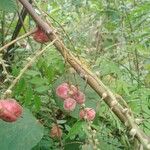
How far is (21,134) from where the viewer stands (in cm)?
137

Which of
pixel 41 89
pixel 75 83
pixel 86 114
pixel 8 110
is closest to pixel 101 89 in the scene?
pixel 86 114

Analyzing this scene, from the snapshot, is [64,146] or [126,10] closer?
[64,146]

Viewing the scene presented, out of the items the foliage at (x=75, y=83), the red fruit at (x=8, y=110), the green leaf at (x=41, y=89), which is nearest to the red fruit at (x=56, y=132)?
the foliage at (x=75, y=83)

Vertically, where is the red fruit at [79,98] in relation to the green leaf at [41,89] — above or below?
above

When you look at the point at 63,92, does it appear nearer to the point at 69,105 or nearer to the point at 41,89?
the point at 69,105

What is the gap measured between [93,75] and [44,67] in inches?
28.8

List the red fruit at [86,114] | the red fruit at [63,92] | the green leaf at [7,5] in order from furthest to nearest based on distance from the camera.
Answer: the green leaf at [7,5]
the red fruit at [63,92]
the red fruit at [86,114]

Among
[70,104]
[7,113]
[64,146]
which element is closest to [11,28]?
[64,146]

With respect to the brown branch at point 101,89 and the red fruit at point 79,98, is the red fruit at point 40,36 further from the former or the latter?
the red fruit at point 79,98

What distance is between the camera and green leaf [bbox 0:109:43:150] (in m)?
1.34

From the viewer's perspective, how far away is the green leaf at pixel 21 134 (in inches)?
52.9

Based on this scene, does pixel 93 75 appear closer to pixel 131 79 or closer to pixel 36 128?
pixel 36 128

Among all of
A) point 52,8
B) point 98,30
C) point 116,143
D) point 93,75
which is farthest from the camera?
point 52,8

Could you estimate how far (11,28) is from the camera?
2.71 meters
